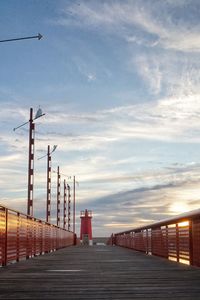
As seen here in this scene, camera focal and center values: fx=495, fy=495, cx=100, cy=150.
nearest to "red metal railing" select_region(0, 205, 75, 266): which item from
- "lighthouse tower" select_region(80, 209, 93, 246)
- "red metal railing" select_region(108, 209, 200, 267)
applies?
"red metal railing" select_region(108, 209, 200, 267)

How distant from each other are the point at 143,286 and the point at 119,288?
1.72ft

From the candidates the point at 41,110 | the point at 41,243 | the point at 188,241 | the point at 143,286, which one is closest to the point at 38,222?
the point at 41,243

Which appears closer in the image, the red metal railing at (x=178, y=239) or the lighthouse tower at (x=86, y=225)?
the red metal railing at (x=178, y=239)

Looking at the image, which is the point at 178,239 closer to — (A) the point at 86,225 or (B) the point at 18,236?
(B) the point at 18,236

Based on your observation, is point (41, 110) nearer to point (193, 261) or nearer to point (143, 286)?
point (193, 261)

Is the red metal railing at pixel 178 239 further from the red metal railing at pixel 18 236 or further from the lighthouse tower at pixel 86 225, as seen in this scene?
the lighthouse tower at pixel 86 225

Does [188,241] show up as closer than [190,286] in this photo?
No

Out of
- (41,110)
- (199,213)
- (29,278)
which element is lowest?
(29,278)

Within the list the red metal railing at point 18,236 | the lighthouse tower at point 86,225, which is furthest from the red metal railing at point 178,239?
the lighthouse tower at point 86,225

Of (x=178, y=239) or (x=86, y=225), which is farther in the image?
(x=86, y=225)

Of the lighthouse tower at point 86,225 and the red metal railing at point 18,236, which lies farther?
the lighthouse tower at point 86,225

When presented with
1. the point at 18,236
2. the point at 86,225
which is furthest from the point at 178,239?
the point at 86,225

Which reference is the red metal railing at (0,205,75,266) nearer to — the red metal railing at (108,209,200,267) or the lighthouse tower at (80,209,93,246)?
the red metal railing at (108,209,200,267)

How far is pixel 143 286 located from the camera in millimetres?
7871
